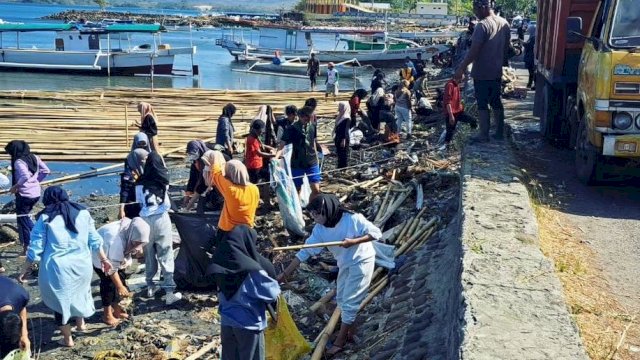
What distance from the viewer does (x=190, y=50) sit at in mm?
38531

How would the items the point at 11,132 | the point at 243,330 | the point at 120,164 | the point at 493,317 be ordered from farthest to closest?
the point at 11,132, the point at 120,164, the point at 243,330, the point at 493,317

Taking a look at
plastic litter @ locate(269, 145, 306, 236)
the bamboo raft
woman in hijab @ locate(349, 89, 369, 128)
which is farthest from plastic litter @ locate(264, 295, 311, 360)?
the bamboo raft

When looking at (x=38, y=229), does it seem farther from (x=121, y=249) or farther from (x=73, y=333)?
(x=73, y=333)

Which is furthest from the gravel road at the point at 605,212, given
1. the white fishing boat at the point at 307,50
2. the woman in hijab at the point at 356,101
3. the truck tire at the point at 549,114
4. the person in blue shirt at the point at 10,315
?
the white fishing boat at the point at 307,50

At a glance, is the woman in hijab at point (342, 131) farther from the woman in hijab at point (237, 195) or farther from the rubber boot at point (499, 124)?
the woman in hijab at point (237, 195)

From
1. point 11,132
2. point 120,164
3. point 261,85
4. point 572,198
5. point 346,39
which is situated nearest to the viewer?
point 572,198

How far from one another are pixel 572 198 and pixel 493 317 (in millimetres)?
4317

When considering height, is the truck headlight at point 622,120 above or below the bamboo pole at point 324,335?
above

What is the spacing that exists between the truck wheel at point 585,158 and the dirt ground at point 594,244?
121 millimetres

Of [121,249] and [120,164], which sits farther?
Answer: [120,164]

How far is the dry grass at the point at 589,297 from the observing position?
424 cm

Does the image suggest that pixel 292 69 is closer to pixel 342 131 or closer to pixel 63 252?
pixel 342 131

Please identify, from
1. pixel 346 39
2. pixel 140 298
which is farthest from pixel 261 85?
pixel 140 298

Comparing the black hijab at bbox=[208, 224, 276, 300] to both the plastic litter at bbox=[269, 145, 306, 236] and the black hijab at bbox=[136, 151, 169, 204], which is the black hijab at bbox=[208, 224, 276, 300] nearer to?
the black hijab at bbox=[136, 151, 169, 204]
